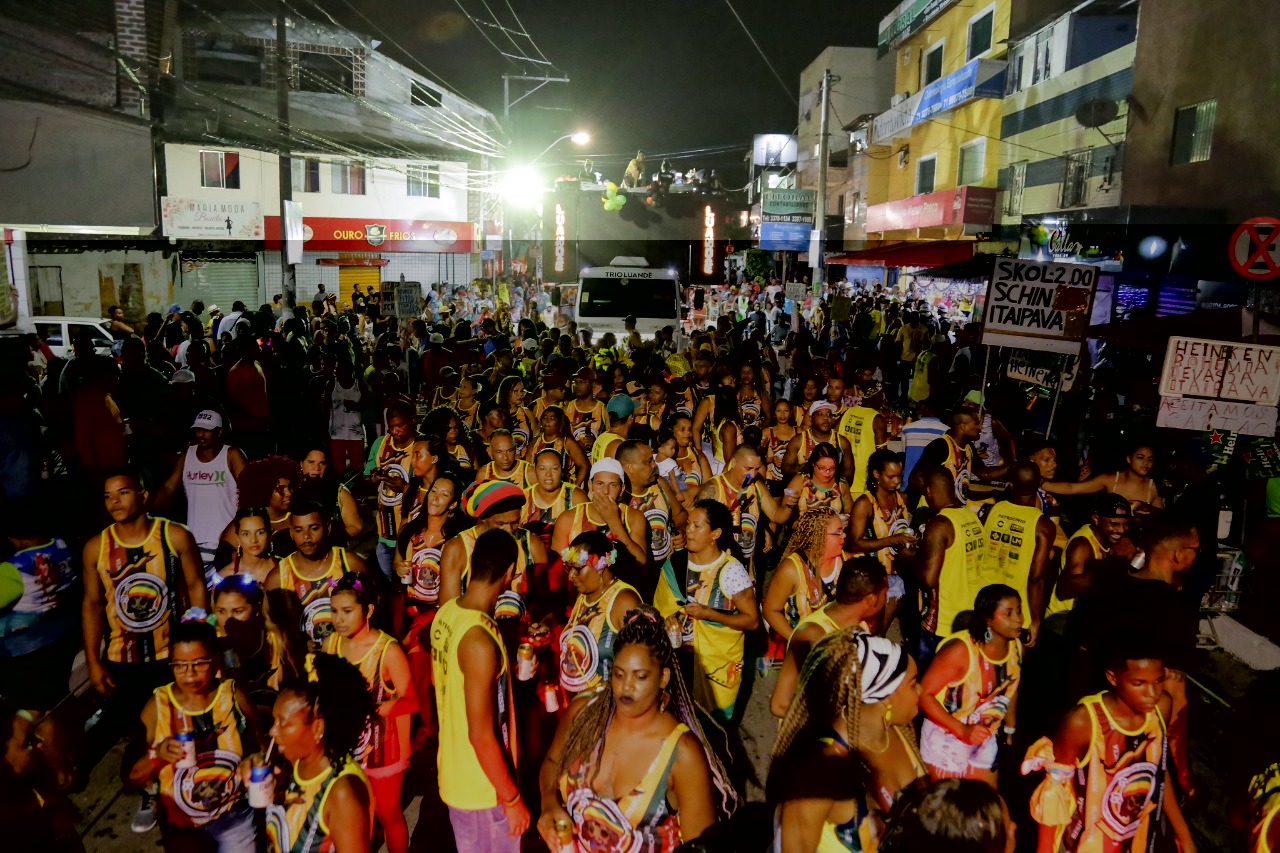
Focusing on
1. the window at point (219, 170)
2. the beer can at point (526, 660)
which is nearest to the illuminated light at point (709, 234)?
the window at point (219, 170)

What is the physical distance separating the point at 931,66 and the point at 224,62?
102 feet

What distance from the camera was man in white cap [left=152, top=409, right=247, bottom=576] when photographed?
5855 mm

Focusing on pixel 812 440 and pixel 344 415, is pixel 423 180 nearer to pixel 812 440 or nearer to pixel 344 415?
pixel 344 415

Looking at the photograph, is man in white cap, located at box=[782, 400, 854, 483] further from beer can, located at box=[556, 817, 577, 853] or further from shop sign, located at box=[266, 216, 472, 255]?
shop sign, located at box=[266, 216, 472, 255]

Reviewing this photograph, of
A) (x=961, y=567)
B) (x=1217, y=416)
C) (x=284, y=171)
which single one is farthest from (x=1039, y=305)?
(x=284, y=171)

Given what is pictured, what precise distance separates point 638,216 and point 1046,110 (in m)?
19.6

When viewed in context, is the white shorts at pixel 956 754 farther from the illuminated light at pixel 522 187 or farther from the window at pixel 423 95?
the window at pixel 423 95

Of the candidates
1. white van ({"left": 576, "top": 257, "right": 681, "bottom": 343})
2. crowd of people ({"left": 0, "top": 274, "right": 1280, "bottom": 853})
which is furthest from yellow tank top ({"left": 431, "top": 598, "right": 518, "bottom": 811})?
white van ({"left": 576, "top": 257, "right": 681, "bottom": 343})

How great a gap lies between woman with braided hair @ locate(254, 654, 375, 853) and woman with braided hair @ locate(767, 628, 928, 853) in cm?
148

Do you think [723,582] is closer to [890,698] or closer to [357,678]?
[890,698]

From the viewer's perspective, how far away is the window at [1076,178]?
872 inches

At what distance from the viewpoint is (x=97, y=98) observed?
72.6ft

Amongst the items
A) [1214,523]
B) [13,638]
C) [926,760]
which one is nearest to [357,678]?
[13,638]

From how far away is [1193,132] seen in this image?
17.1m
